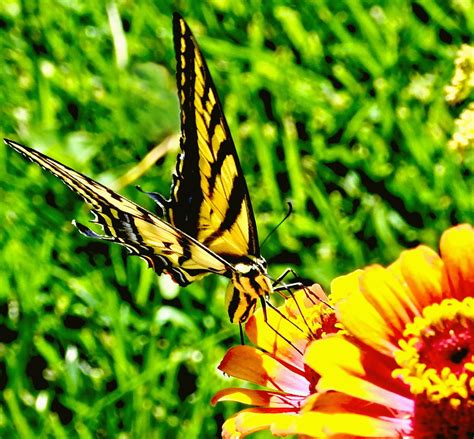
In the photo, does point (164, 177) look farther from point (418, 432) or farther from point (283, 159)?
point (418, 432)

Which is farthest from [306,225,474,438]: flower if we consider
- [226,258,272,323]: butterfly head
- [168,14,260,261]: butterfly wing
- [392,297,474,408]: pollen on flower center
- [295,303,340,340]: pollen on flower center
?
[168,14,260,261]: butterfly wing

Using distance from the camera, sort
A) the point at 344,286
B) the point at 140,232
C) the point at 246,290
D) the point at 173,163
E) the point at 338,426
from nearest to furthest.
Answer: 1. the point at 338,426
2. the point at 344,286
3. the point at 246,290
4. the point at 140,232
5. the point at 173,163

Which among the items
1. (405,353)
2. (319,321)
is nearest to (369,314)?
(405,353)

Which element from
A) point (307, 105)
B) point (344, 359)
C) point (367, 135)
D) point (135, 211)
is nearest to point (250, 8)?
point (307, 105)

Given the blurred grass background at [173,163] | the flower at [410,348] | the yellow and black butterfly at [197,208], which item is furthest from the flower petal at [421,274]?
the blurred grass background at [173,163]

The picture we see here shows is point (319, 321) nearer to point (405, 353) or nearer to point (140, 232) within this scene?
point (405, 353)

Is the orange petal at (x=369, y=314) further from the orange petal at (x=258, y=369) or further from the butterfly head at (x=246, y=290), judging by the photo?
the butterfly head at (x=246, y=290)

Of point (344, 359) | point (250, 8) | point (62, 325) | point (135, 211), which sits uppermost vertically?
point (250, 8)
